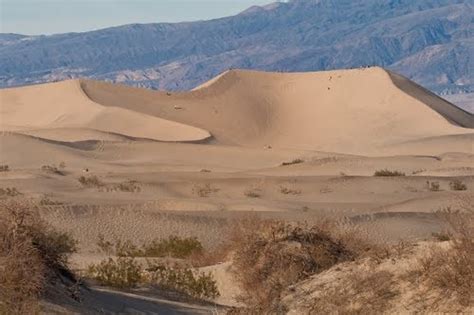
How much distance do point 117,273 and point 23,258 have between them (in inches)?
205

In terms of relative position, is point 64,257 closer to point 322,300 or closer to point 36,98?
point 322,300

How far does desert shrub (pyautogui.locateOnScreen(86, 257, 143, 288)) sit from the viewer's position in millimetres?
16094

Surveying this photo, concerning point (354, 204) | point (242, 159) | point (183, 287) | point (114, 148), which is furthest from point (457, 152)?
point (183, 287)

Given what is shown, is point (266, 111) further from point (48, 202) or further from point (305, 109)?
point (48, 202)

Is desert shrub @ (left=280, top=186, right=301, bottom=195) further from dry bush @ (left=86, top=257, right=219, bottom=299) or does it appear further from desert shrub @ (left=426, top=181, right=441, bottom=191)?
dry bush @ (left=86, top=257, right=219, bottom=299)

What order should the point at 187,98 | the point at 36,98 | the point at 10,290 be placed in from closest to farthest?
the point at 10,290
the point at 187,98
the point at 36,98

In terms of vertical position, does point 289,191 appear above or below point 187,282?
below

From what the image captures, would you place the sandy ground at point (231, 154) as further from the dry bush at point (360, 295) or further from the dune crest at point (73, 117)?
the dry bush at point (360, 295)

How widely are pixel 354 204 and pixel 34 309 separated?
59.7ft

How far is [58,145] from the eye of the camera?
169 feet

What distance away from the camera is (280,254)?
1527 centimetres

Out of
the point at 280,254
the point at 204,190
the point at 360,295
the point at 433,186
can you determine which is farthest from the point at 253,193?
the point at 360,295

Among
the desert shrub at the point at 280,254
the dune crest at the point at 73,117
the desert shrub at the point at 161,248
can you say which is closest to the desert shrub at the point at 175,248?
the desert shrub at the point at 161,248

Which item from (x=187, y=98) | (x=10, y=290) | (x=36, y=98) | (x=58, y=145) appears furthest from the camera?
(x=36, y=98)
